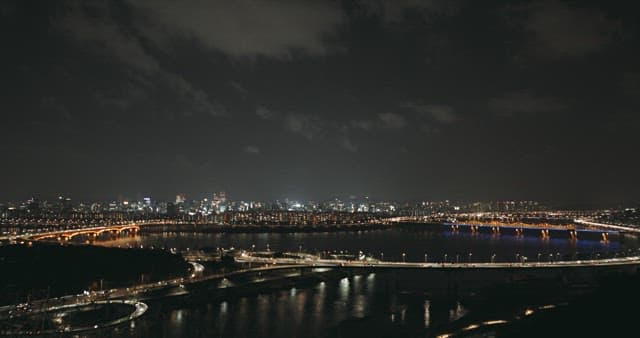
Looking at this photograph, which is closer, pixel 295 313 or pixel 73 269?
pixel 295 313

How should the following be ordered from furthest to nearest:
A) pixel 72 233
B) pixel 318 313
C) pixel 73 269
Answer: pixel 72 233
pixel 73 269
pixel 318 313

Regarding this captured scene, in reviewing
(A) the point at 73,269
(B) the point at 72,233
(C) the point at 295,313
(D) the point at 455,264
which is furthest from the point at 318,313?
(B) the point at 72,233

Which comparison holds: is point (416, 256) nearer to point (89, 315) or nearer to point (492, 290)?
point (492, 290)

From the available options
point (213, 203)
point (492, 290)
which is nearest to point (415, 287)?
point (492, 290)

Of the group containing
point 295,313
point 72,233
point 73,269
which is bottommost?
point 295,313

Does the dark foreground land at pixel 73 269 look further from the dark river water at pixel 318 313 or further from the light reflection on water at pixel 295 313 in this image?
the light reflection on water at pixel 295 313

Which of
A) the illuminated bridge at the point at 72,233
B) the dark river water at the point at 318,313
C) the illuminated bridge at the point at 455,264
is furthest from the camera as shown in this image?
the illuminated bridge at the point at 72,233

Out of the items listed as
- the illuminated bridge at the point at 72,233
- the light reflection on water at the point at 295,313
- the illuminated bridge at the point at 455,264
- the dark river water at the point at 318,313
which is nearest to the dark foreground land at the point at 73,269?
the dark river water at the point at 318,313

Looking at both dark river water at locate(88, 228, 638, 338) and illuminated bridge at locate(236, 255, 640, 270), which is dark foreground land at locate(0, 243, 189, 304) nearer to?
dark river water at locate(88, 228, 638, 338)

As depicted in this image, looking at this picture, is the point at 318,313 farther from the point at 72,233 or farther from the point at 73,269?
the point at 72,233
